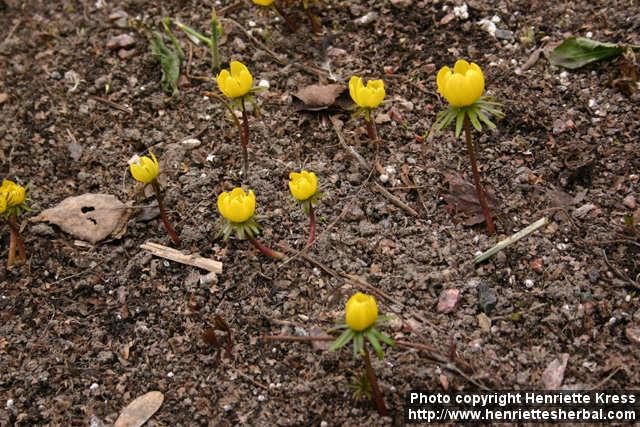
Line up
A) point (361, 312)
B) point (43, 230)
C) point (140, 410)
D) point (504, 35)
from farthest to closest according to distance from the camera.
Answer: point (504, 35) → point (43, 230) → point (140, 410) → point (361, 312)

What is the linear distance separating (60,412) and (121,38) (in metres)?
2.18

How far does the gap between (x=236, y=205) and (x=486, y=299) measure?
1075 mm

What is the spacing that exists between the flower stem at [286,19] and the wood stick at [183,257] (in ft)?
4.75

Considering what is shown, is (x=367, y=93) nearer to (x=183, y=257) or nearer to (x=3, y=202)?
(x=183, y=257)

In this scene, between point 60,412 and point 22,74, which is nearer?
point 60,412

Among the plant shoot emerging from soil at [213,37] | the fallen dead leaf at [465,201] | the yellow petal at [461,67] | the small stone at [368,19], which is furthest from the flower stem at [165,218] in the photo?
the small stone at [368,19]

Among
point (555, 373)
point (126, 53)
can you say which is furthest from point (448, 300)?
point (126, 53)

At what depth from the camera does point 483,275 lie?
286cm

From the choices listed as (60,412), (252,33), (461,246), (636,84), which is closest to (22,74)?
(252,33)

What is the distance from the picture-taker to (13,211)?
9.96 ft

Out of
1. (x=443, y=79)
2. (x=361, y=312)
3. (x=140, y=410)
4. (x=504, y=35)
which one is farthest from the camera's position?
(x=504, y=35)

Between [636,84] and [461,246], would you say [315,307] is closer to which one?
[461,246]

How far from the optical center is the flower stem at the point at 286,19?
3.72m

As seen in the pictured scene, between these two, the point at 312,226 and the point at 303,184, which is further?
the point at 312,226
